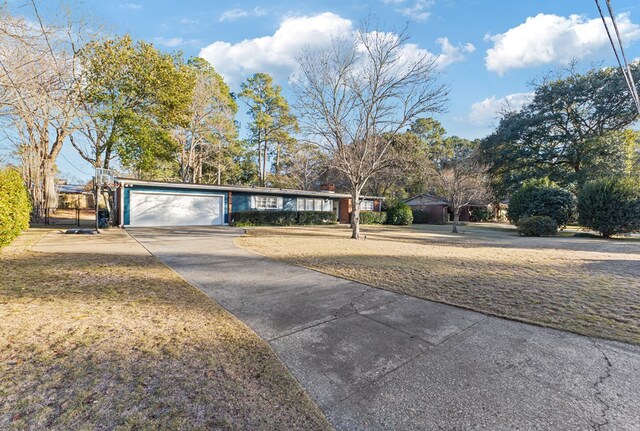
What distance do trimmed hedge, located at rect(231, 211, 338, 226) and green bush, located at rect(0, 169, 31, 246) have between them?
11016 millimetres

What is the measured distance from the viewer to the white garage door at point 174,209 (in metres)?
15.7

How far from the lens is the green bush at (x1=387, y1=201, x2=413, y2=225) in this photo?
25672 millimetres

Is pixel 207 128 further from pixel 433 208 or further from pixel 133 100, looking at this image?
pixel 433 208

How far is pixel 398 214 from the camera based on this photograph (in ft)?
84.1

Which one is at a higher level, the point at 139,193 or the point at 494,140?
the point at 494,140

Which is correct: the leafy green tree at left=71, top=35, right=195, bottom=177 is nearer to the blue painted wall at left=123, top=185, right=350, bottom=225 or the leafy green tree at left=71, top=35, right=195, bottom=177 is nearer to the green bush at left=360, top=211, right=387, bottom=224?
the blue painted wall at left=123, top=185, right=350, bottom=225

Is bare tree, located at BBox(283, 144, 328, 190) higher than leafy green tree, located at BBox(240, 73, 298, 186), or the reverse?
leafy green tree, located at BBox(240, 73, 298, 186)

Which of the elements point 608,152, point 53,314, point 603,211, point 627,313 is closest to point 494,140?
point 608,152

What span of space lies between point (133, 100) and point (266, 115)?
14030mm

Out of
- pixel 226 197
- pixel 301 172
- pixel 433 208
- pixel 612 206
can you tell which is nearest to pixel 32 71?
pixel 226 197

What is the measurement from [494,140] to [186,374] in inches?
1305

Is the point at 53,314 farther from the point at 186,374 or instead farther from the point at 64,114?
the point at 64,114

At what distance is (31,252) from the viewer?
7262 mm

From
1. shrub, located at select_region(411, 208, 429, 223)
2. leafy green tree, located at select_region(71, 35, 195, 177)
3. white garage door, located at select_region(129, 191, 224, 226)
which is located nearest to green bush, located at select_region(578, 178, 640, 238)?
shrub, located at select_region(411, 208, 429, 223)
